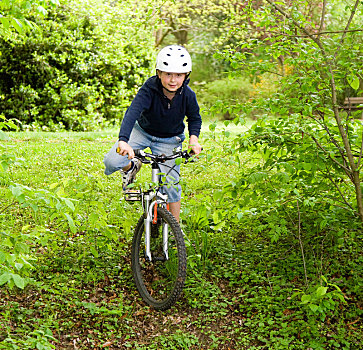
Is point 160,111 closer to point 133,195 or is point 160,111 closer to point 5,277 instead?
point 133,195

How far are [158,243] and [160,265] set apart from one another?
369 mm

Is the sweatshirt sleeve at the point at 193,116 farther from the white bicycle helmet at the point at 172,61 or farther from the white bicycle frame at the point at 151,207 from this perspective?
the white bicycle frame at the point at 151,207

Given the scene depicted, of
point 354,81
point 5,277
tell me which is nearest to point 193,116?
point 354,81

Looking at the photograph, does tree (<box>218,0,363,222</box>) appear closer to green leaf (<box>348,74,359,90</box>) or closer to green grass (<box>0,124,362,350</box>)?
green leaf (<box>348,74,359,90</box>)

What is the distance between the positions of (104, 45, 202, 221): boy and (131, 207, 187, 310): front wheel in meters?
0.30

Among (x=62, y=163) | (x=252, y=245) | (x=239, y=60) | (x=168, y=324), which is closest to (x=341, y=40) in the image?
(x=239, y=60)

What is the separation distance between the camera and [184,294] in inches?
165

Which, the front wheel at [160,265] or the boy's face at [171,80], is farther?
the boy's face at [171,80]

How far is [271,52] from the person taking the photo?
13.1 feet

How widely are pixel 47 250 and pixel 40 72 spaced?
7530mm

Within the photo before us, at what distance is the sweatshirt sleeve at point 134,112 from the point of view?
3.83m

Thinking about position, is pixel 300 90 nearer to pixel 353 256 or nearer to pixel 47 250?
pixel 353 256

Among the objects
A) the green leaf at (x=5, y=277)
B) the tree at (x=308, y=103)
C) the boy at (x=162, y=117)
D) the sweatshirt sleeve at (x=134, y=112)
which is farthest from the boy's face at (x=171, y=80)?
the green leaf at (x=5, y=277)

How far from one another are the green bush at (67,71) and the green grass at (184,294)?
21.1 ft
